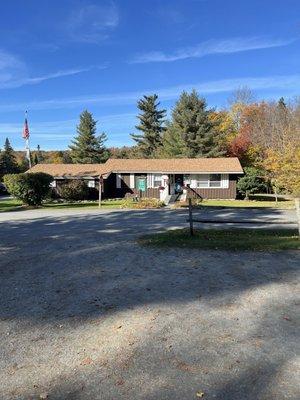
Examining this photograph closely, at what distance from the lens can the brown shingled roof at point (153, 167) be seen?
3944 cm

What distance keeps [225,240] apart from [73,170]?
3200 cm

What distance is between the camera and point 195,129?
54750 millimetres

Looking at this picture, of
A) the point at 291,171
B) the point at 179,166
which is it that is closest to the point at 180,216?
the point at 291,171

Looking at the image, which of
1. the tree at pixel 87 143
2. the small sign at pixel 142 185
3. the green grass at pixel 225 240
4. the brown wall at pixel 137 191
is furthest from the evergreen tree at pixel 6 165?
the green grass at pixel 225 240

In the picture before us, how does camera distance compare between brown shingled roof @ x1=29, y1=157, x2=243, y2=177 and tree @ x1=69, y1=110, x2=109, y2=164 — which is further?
tree @ x1=69, y1=110, x2=109, y2=164

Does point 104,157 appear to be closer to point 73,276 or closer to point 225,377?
point 73,276

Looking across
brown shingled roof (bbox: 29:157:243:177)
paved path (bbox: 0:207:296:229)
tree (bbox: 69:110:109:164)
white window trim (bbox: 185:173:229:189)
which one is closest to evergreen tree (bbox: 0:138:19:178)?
tree (bbox: 69:110:109:164)

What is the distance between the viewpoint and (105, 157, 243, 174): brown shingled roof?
39.2 meters

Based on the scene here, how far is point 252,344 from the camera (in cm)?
542

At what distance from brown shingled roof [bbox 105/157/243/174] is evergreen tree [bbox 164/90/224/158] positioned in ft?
37.5

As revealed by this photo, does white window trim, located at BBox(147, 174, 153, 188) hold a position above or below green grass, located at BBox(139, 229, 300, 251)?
above

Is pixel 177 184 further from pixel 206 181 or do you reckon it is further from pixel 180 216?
pixel 180 216

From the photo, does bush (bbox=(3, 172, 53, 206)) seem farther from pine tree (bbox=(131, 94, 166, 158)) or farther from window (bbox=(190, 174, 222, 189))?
pine tree (bbox=(131, 94, 166, 158))

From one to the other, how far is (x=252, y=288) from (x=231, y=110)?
58.9 metres
